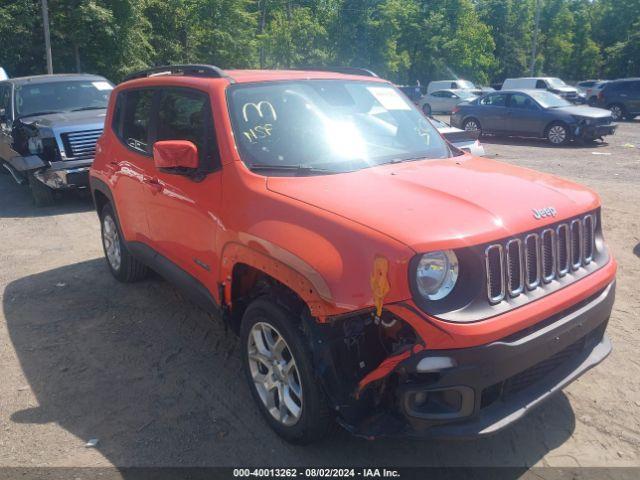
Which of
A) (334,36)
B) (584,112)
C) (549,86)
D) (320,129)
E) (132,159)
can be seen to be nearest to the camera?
(320,129)

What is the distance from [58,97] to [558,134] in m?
12.9

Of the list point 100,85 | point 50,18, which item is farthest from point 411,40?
point 100,85

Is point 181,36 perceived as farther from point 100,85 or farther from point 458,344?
point 458,344

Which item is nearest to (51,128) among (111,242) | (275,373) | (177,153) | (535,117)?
(111,242)

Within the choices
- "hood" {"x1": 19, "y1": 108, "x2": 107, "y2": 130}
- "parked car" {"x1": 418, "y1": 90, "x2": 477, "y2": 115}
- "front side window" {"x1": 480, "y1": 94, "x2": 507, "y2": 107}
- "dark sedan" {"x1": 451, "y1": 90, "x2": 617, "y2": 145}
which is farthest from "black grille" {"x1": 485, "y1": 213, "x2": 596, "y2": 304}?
"parked car" {"x1": 418, "y1": 90, "x2": 477, "y2": 115}

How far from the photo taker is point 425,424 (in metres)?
2.52

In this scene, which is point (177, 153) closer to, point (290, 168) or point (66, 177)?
point (290, 168)

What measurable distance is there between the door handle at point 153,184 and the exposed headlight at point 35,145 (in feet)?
16.9

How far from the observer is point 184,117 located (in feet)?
13.1

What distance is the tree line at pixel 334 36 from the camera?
25094mm

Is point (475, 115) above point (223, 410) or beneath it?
above

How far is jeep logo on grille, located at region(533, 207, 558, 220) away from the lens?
283 cm

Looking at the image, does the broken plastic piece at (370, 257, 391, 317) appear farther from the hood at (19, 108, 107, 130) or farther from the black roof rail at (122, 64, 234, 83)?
the hood at (19, 108, 107, 130)

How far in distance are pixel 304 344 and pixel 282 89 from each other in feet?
6.02
